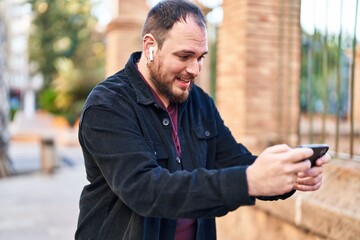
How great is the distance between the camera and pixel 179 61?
74.6 inches

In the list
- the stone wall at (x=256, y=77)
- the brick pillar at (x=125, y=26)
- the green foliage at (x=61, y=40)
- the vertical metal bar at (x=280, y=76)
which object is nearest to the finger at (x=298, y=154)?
the stone wall at (x=256, y=77)

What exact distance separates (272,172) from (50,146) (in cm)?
986

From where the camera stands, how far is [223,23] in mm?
5152

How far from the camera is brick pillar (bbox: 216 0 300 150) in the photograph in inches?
187

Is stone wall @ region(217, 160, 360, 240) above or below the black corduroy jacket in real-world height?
below

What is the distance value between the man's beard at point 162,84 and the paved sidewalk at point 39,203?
13.3 feet

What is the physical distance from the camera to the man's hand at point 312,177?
1.71 meters

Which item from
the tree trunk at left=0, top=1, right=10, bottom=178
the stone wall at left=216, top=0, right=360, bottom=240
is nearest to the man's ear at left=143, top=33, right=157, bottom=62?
the stone wall at left=216, top=0, right=360, bottom=240

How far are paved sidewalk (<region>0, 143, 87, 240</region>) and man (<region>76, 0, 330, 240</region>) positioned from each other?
152 inches

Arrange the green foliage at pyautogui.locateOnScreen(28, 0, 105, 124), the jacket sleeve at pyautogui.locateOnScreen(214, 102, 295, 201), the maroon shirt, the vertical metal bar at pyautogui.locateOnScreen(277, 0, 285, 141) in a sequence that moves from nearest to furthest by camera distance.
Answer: the maroon shirt, the jacket sleeve at pyautogui.locateOnScreen(214, 102, 295, 201), the vertical metal bar at pyautogui.locateOnScreen(277, 0, 285, 141), the green foliage at pyautogui.locateOnScreen(28, 0, 105, 124)

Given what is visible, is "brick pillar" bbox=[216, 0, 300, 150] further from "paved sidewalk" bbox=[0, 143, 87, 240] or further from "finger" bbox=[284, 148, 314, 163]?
"finger" bbox=[284, 148, 314, 163]

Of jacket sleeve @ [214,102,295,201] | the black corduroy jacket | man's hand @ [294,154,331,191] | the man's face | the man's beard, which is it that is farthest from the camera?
jacket sleeve @ [214,102,295,201]

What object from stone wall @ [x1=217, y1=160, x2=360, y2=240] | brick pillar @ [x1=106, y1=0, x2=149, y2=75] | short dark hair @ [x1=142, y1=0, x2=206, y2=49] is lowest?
stone wall @ [x1=217, y1=160, x2=360, y2=240]

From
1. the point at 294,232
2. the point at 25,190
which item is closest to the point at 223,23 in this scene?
the point at 294,232
